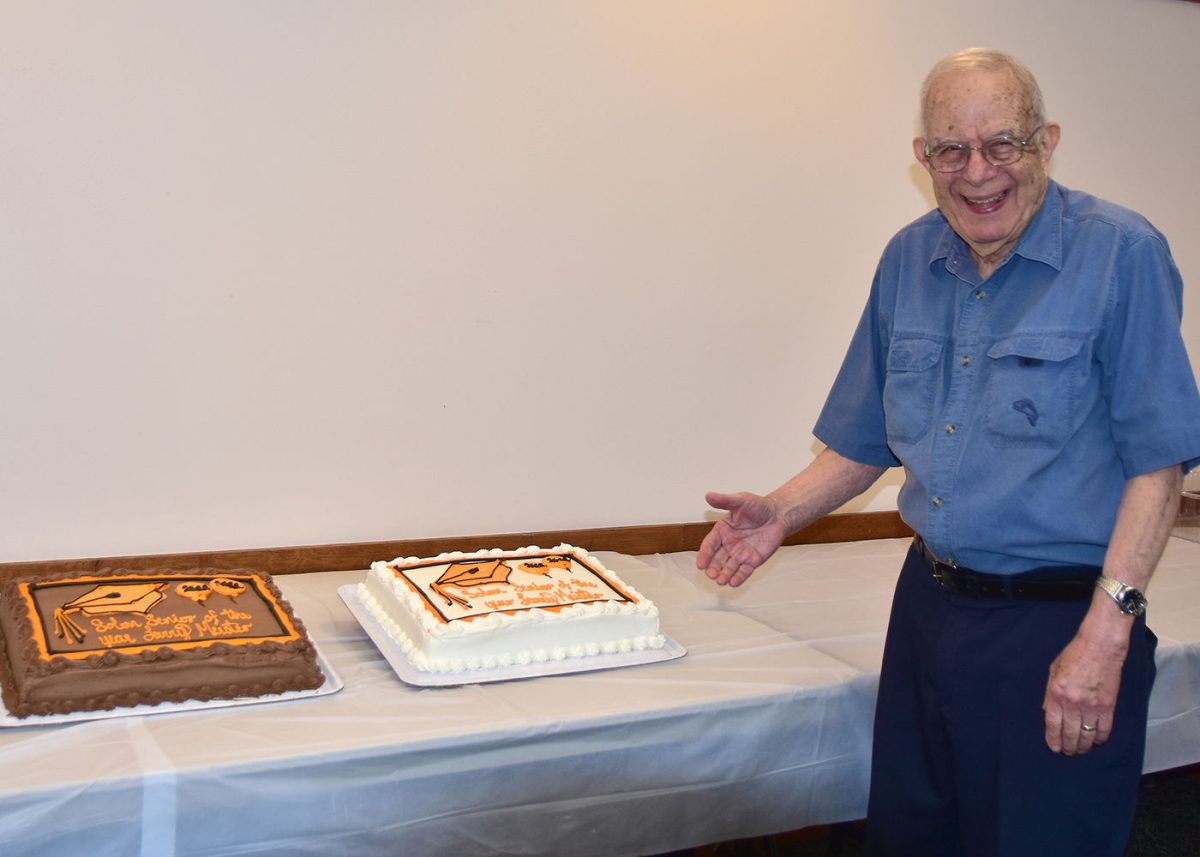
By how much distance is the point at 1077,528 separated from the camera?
1485 millimetres

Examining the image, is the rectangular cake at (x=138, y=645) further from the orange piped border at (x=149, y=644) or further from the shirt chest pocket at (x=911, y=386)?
the shirt chest pocket at (x=911, y=386)

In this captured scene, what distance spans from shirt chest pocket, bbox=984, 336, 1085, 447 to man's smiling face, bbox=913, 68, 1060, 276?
15 centimetres

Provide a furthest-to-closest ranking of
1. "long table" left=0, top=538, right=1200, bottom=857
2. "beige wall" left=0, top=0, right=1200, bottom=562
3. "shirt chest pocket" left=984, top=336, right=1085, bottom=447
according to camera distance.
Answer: "beige wall" left=0, top=0, right=1200, bottom=562
"shirt chest pocket" left=984, top=336, right=1085, bottom=447
"long table" left=0, top=538, right=1200, bottom=857

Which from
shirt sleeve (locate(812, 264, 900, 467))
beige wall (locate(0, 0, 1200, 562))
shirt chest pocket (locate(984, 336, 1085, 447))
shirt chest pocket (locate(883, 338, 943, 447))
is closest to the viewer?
shirt chest pocket (locate(984, 336, 1085, 447))

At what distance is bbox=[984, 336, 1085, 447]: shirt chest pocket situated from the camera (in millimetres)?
1474

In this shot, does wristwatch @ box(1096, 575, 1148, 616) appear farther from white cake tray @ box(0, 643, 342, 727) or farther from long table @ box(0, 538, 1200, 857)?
white cake tray @ box(0, 643, 342, 727)

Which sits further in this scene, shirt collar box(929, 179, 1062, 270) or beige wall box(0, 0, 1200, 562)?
beige wall box(0, 0, 1200, 562)

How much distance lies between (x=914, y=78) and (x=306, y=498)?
5.56ft

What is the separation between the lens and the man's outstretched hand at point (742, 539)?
1836 mm

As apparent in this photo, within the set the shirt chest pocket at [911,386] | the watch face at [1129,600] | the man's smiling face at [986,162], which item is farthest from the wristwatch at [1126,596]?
the man's smiling face at [986,162]

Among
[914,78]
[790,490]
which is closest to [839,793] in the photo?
[790,490]

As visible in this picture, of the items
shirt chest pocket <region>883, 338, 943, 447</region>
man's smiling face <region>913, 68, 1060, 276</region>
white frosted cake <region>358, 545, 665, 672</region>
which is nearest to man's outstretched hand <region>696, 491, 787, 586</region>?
white frosted cake <region>358, 545, 665, 672</region>

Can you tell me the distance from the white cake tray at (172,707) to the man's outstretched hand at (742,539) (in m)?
0.62

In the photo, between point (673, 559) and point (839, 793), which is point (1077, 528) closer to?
point (839, 793)
